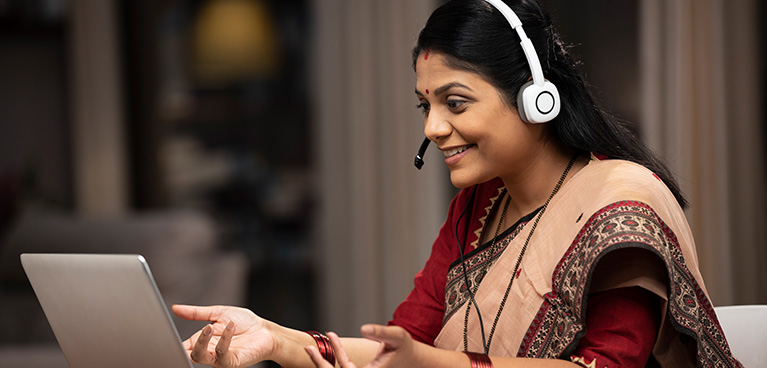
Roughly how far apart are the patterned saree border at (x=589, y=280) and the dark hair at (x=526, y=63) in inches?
7.7

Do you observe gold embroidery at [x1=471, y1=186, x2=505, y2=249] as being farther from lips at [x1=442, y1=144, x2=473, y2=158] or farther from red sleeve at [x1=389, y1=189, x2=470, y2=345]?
lips at [x1=442, y1=144, x2=473, y2=158]

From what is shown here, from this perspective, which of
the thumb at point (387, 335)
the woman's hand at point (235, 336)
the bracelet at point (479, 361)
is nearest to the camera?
the thumb at point (387, 335)

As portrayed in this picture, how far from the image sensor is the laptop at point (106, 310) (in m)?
0.94

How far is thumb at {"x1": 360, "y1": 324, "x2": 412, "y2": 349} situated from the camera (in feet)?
2.94

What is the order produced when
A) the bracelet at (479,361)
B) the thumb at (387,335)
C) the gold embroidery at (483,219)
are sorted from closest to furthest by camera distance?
the thumb at (387,335) < the bracelet at (479,361) < the gold embroidery at (483,219)

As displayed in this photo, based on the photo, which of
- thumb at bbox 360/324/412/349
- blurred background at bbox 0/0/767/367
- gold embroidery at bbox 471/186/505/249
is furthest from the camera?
blurred background at bbox 0/0/767/367

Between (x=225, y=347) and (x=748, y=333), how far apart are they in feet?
2.98

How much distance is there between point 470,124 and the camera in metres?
1.21

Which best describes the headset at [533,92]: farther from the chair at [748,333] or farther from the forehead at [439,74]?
the chair at [748,333]

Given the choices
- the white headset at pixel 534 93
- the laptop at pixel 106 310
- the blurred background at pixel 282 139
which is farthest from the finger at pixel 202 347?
the blurred background at pixel 282 139

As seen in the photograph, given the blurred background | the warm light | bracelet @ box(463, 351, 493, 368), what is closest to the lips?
bracelet @ box(463, 351, 493, 368)

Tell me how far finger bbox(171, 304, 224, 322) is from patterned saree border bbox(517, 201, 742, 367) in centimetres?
54

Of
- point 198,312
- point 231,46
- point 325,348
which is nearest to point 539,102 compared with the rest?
point 325,348

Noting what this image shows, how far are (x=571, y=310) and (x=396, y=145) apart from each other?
2248 millimetres
